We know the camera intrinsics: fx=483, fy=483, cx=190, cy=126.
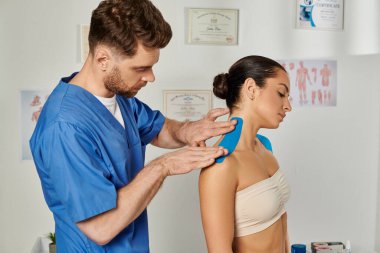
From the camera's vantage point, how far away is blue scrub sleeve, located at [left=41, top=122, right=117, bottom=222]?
119 cm

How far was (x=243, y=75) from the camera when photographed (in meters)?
1.48

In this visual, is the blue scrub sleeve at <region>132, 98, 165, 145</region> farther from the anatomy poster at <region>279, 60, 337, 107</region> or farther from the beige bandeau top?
the anatomy poster at <region>279, 60, 337, 107</region>

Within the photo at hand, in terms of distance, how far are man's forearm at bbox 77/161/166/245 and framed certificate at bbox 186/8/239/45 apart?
1123 millimetres

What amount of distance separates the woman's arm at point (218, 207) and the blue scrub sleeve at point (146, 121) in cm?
41

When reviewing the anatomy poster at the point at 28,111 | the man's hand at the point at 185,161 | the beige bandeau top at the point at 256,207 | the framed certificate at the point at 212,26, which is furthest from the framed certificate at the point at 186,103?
the man's hand at the point at 185,161

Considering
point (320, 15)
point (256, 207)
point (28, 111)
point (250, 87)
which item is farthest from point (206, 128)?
point (320, 15)

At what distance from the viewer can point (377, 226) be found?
8.11ft

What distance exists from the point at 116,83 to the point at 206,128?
34 centimetres

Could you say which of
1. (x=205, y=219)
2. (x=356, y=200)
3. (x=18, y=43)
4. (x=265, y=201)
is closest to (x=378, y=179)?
(x=356, y=200)

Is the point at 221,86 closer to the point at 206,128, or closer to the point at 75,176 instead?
the point at 206,128

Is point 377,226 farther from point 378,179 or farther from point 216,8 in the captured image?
point 216,8

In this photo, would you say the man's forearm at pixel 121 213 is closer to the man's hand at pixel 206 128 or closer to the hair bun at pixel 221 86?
the man's hand at pixel 206 128

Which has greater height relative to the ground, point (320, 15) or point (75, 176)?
point (320, 15)

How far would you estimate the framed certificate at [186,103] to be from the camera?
7.25 feet
